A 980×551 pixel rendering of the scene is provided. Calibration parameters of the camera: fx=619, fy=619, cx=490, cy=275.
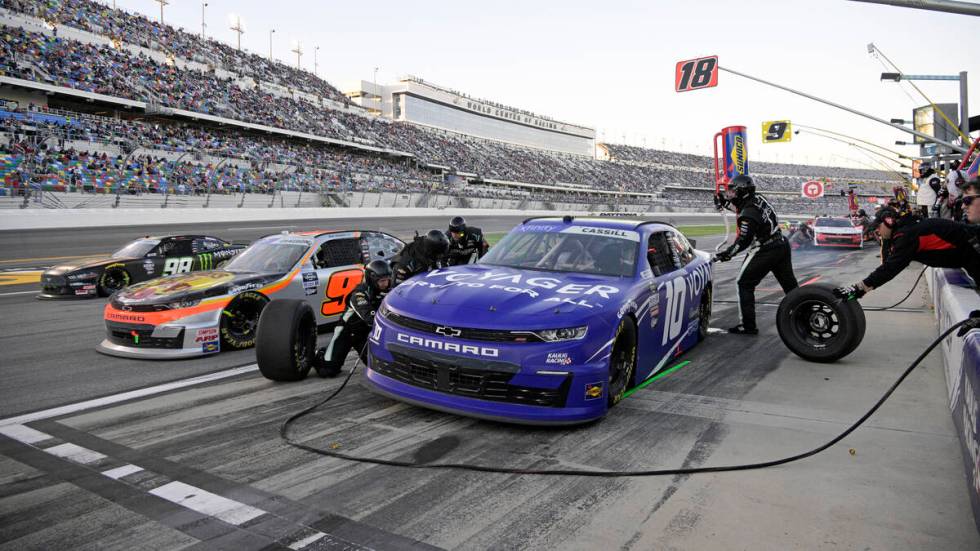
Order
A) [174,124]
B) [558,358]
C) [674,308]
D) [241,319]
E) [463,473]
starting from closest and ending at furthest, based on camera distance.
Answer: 1. [463,473]
2. [558,358]
3. [674,308]
4. [241,319]
5. [174,124]

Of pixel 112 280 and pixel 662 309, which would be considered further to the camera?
pixel 112 280

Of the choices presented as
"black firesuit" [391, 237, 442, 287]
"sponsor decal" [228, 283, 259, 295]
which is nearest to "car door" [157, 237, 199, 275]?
"sponsor decal" [228, 283, 259, 295]

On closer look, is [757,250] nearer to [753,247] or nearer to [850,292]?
[753,247]

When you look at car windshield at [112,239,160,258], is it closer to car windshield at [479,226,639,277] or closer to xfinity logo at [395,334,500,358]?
car windshield at [479,226,639,277]

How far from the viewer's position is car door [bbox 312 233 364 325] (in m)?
7.85

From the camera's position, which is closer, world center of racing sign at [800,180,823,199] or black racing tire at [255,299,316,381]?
black racing tire at [255,299,316,381]

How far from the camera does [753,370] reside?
6066 mm

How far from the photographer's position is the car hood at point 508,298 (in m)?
4.17

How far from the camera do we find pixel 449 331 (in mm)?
4156

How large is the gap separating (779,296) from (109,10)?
45.4 m

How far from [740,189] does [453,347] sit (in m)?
5.13

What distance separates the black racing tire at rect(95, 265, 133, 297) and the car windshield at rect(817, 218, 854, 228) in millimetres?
23859

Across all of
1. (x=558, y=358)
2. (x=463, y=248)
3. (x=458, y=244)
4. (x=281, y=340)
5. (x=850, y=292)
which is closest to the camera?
(x=558, y=358)

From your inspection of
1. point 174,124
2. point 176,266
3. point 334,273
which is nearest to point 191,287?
point 334,273
